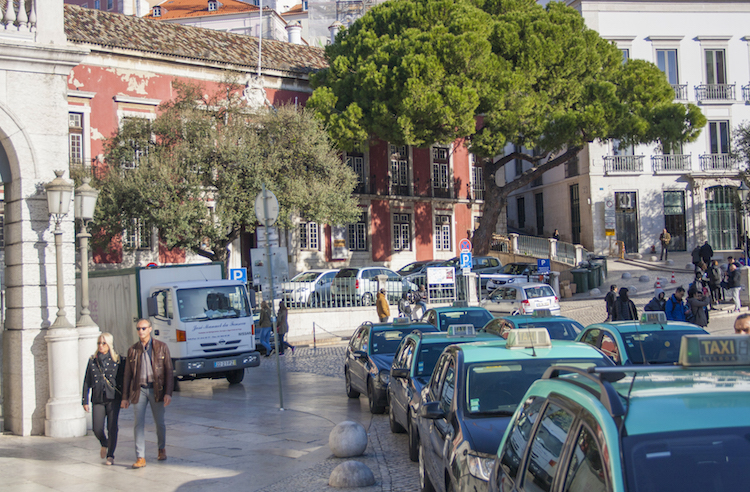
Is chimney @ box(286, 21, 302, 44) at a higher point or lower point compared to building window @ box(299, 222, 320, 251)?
higher

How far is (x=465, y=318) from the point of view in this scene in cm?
1755

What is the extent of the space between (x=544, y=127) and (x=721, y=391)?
34.7 metres

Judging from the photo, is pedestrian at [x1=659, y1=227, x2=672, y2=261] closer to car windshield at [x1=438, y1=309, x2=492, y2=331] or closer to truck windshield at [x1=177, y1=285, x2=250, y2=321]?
car windshield at [x1=438, y1=309, x2=492, y2=331]

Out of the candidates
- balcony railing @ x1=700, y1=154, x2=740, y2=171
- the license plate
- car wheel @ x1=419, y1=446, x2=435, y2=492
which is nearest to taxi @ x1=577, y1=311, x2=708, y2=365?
car wheel @ x1=419, y1=446, x2=435, y2=492

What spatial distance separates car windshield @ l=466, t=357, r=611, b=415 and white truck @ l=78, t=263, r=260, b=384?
1151cm

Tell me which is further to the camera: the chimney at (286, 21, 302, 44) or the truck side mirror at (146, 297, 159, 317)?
the chimney at (286, 21, 302, 44)

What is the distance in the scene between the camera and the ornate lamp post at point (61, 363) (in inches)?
438

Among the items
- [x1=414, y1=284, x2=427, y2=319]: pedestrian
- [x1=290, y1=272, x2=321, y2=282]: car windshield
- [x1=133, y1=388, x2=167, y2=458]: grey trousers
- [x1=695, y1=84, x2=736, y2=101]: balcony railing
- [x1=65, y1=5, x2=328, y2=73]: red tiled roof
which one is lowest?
[x1=133, y1=388, x2=167, y2=458]: grey trousers

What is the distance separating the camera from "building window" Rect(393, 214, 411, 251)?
44.8 m

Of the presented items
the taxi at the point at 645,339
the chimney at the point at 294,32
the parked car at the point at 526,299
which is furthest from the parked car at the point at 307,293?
the chimney at the point at 294,32

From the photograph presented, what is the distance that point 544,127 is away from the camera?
1441 inches

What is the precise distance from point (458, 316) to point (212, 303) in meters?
5.73

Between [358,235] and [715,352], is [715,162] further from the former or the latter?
[715,352]

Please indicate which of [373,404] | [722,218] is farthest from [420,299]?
[722,218]
